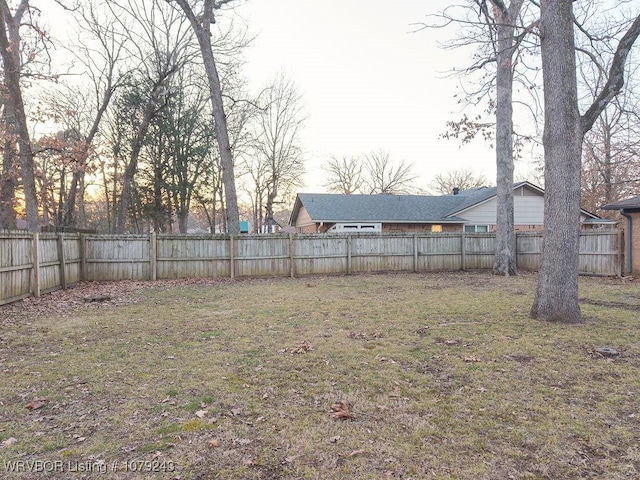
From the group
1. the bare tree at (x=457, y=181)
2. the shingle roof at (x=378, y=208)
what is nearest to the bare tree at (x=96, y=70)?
the shingle roof at (x=378, y=208)

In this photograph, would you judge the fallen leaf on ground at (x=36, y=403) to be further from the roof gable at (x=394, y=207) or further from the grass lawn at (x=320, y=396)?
the roof gable at (x=394, y=207)

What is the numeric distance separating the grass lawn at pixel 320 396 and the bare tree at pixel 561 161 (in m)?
0.58

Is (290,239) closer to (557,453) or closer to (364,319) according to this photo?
(364,319)

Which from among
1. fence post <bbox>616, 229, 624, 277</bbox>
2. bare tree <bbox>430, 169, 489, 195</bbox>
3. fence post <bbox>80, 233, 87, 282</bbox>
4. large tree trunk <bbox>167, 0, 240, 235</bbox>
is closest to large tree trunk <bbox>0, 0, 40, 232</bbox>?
fence post <bbox>80, 233, 87, 282</bbox>

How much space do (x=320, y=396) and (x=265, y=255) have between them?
9.81 m

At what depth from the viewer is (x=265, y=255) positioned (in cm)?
1292

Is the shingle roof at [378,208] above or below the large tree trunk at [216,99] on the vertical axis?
below

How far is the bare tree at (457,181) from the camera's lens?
132 feet

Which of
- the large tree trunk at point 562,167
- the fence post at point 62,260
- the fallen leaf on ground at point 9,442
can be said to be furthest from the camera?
the fence post at point 62,260

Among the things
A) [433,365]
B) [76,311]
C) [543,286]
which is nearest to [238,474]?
[433,365]

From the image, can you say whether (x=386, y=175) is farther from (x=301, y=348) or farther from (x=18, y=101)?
(x=301, y=348)

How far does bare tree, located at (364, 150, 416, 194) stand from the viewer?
127 ft

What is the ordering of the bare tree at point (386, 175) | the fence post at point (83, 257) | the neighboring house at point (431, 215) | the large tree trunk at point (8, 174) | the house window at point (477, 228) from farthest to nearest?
1. the bare tree at point (386, 175)
2. the house window at point (477, 228)
3. the neighboring house at point (431, 215)
4. the large tree trunk at point (8, 174)
5. the fence post at point (83, 257)

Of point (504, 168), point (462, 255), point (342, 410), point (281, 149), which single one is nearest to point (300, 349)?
point (342, 410)
